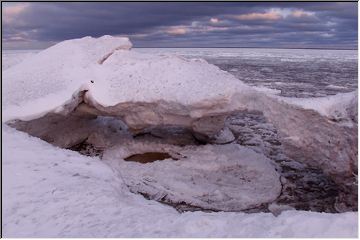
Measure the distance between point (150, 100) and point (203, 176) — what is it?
5.42ft

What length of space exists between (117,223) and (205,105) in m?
3.87

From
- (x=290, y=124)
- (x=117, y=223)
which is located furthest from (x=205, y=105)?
(x=117, y=223)

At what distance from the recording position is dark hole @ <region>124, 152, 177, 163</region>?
8438 mm

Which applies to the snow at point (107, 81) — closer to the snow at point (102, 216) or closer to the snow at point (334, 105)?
the snow at point (334, 105)

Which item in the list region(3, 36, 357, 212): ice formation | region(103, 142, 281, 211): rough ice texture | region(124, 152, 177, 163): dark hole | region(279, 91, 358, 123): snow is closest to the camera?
region(279, 91, 358, 123): snow

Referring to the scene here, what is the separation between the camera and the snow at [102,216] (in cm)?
331

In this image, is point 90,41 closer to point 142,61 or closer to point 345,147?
point 142,61

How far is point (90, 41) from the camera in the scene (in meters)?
8.91

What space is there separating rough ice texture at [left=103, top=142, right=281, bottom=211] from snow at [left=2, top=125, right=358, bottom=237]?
1907mm

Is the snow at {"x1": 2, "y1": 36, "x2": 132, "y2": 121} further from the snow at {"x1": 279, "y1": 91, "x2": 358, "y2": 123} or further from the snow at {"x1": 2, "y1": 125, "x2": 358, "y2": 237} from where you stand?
the snow at {"x1": 279, "y1": 91, "x2": 358, "y2": 123}

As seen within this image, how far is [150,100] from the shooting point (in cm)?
741

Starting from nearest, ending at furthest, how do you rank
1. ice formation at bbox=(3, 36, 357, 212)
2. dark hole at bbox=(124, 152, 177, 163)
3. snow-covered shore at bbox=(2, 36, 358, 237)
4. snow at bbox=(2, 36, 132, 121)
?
snow-covered shore at bbox=(2, 36, 358, 237), ice formation at bbox=(3, 36, 357, 212), snow at bbox=(2, 36, 132, 121), dark hole at bbox=(124, 152, 177, 163)

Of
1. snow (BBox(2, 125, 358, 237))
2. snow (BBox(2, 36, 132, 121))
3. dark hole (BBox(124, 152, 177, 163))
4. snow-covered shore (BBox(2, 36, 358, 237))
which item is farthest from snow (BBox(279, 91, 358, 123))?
snow (BBox(2, 36, 132, 121))

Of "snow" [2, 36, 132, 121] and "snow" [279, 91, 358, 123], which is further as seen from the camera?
"snow" [2, 36, 132, 121]
